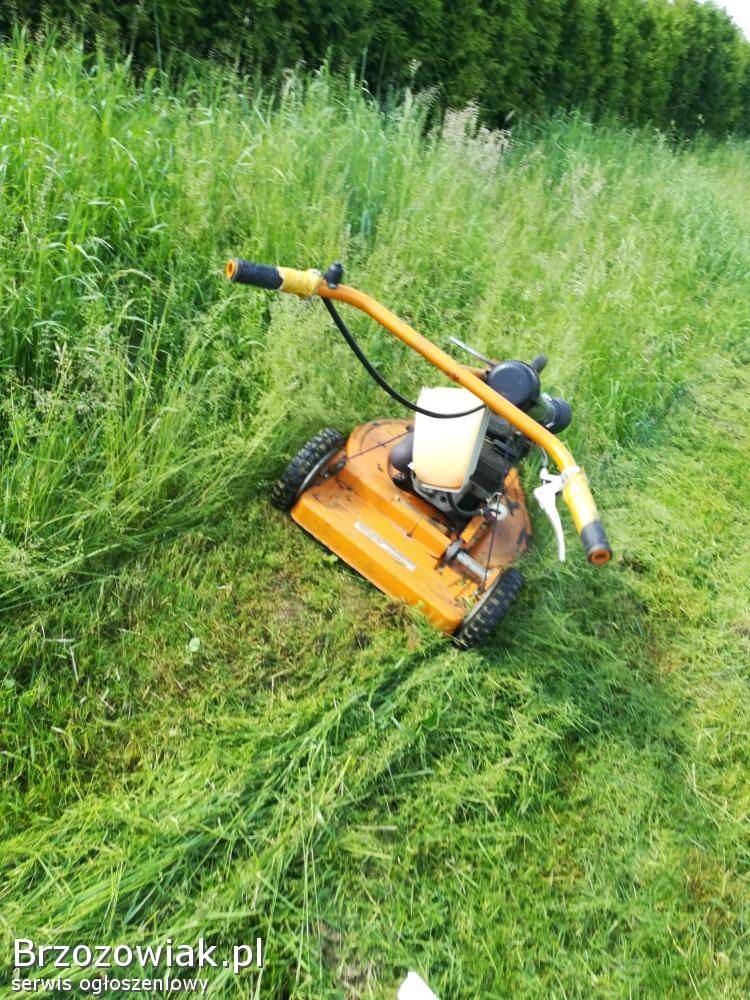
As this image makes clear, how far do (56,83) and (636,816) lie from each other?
3480 mm

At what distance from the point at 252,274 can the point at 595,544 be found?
985 mm

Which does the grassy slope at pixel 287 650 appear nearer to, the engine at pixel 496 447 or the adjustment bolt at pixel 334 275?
the engine at pixel 496 447

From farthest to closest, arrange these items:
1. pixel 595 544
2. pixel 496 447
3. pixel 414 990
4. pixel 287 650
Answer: pixel 496 447 → pixel 287 650 → pixel 414 990 → pixel 595 544

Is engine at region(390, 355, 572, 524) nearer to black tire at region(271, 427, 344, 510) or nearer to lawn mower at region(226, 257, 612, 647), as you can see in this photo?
lawn mower at region(226, 257, 612, 647)

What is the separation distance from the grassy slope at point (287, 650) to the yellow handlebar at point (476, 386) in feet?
2.55

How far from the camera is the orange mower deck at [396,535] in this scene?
2559mm

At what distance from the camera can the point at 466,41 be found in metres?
5.80

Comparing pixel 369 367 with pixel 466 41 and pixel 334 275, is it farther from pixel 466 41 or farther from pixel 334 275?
pixel 466 41

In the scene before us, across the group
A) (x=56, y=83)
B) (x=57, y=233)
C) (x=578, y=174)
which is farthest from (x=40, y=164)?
(x=578, y=174)

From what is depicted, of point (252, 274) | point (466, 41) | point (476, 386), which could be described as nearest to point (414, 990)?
point (476, 386)

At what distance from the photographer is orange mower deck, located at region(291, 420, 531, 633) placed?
2.56m

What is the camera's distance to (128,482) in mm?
2439

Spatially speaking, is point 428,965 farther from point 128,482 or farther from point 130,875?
point 128,482

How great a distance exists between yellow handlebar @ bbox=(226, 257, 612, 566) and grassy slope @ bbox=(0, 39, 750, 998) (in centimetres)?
78
